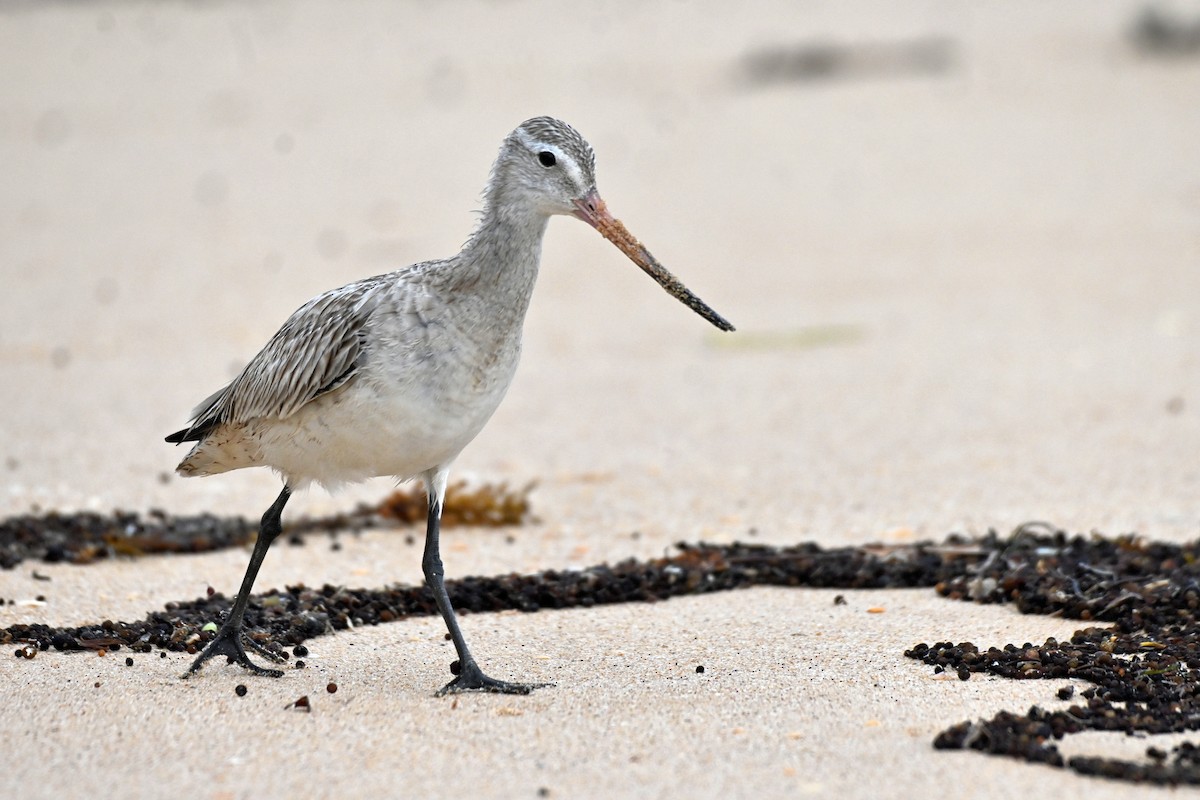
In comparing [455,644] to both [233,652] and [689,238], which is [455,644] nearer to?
[233,652]

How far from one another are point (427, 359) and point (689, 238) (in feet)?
36.4

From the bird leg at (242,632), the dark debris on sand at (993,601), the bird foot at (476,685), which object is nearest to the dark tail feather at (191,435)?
the bird leg at (242,632)

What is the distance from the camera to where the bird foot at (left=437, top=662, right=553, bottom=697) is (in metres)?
5.70

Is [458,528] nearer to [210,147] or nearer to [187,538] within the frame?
[187,538]

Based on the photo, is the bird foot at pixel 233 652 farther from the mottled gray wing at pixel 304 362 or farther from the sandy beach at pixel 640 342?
the mottled gray wing at pixel 304 362

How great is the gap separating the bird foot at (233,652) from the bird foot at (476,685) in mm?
734

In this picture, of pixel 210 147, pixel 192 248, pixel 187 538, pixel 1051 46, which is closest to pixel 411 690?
pixel 187 538

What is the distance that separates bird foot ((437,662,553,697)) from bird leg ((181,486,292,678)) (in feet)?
2.41

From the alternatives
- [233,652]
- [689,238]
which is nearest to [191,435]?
[233,652]

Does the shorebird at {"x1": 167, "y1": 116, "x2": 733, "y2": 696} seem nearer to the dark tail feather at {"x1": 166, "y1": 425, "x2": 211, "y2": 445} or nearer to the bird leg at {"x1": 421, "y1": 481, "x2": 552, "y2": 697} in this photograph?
the bird leg at {"x1": 421, "y1": 481, "x2": 552, "y2": 697}

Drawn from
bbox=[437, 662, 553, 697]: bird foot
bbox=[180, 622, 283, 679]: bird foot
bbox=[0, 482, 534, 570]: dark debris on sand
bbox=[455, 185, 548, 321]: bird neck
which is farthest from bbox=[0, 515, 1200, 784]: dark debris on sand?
bbox=[455, 185, 548, 321]: bird neck

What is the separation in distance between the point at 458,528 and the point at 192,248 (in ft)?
27.8

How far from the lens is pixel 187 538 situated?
8156mm

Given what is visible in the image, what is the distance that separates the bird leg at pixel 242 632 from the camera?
5.94m
